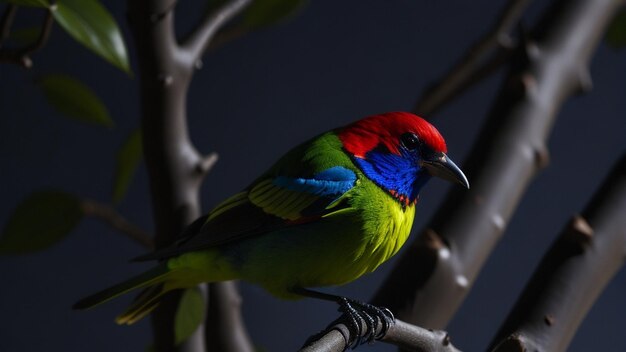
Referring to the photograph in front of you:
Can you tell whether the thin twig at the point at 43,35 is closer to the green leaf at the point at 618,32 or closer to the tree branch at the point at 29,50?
the tree branch at the point at 29,50

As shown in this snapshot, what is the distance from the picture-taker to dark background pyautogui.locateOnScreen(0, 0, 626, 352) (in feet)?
4.63

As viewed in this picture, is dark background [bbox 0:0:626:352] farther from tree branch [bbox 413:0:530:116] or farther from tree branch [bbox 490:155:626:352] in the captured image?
tree branch [bbox 490:155:626:352]

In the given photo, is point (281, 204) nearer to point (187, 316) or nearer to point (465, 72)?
point (187, 316)

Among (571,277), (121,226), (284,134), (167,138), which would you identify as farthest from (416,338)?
(284,134)

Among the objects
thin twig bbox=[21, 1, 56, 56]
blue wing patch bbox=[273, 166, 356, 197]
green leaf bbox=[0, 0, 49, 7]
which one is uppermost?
green leaf bbox=[0, 0, 49, 7]

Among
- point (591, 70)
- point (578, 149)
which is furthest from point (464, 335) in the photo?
point (591, 70)

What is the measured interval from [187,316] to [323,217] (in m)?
0.14

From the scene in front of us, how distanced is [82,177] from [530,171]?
936 mm

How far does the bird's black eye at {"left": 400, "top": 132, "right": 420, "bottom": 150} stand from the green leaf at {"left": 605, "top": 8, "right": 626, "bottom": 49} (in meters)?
0.41

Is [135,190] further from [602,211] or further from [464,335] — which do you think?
[602,211]

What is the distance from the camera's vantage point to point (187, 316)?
62 centimetres

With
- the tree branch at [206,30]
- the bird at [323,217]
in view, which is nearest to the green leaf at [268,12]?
the tree branch at [206,30]

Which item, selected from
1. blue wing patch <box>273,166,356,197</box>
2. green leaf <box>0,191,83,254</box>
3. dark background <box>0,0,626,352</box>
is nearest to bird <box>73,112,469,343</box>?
blue wing patch <box>273,166,356,197</box>

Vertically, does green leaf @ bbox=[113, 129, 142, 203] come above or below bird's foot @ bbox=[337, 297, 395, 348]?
above
